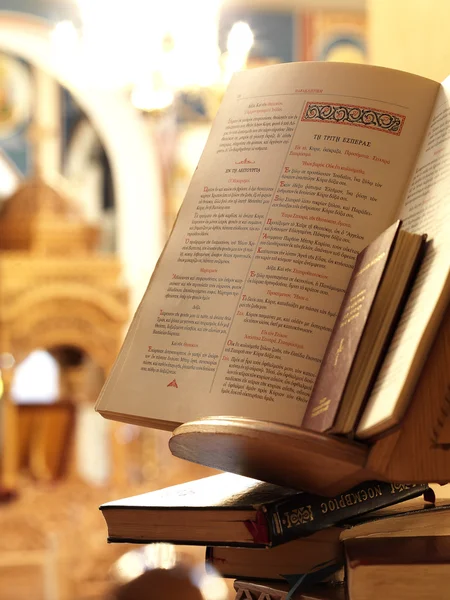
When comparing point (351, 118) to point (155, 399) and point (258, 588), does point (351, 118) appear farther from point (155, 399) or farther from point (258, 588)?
point (258, 588)

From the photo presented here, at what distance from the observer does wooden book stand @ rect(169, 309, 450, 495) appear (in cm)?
78

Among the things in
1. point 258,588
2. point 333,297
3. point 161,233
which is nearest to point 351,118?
point 333,297

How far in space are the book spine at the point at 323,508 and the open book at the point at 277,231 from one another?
0.27ft

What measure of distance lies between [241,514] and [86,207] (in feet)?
21.1

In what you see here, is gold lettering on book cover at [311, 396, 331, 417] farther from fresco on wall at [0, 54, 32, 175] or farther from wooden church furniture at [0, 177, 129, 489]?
fresco on wall at [0, 54, 32, 175]

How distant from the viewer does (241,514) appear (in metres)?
0.90

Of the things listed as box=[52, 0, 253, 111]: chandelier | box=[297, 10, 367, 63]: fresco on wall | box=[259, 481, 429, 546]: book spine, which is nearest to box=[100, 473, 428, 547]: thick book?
box=[259, 481, 429, 546]: book spine

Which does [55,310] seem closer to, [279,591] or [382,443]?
[279,591]

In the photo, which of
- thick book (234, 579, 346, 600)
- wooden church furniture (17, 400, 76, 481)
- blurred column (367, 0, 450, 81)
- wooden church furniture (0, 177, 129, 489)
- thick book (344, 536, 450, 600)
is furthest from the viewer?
wooden church furniture (17, 400, 76, 481)

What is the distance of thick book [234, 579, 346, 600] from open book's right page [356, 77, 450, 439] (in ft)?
0.59

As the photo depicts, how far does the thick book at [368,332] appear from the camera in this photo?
82cm

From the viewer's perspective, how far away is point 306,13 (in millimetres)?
7422

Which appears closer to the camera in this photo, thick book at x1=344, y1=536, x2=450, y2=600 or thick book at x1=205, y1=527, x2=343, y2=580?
thick book at x1=344, y1=536, x2=450, y2=600

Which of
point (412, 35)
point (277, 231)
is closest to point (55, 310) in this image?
point (412, 35)
